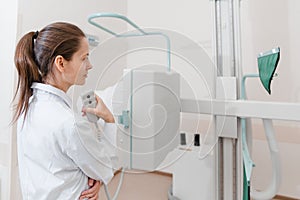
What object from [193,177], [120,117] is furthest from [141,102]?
[193,177]

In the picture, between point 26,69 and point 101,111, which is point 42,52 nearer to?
point 26,69

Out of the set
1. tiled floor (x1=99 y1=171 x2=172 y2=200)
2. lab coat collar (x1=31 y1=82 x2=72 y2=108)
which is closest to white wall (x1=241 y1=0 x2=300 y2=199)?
tiled floor (x1=99 y1=171 x2=172 y2=200)

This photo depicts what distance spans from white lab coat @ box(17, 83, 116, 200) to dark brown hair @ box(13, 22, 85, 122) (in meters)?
0.03

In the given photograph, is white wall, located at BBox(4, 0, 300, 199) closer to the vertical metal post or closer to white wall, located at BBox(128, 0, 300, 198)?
white wall, located at BBox(128, 0, 300, 198)

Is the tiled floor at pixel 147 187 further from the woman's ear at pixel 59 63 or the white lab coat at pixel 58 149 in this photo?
the woman's ear at pixel 59 63

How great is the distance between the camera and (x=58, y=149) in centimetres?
87

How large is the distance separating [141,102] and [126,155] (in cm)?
17

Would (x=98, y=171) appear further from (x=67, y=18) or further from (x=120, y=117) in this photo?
(x=67, y=18)

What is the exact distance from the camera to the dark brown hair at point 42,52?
0.92 metres

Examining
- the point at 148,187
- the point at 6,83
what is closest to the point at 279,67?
the point at 148,187

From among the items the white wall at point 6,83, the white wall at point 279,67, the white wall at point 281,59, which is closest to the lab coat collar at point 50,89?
the white wall at point 6,83

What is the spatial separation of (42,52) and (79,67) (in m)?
0.13

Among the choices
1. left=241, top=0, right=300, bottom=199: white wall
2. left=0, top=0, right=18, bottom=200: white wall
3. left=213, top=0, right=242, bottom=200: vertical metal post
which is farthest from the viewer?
left=241, top=0, right=300, bottom=199: white wall

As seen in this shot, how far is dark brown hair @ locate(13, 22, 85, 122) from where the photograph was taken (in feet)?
3.02
